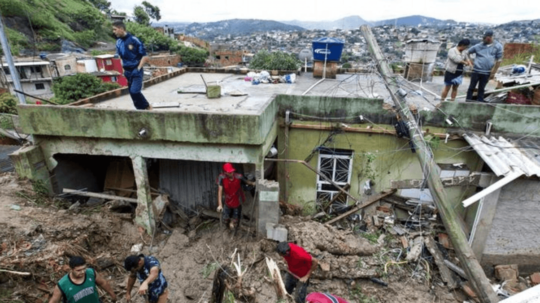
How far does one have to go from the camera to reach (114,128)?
7.01 meters

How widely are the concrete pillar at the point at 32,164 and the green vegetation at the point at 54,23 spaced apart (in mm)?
41711

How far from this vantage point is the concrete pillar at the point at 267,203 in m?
6.76

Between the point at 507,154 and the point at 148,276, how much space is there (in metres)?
8.10

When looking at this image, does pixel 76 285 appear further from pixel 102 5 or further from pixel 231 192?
pixel 102 5


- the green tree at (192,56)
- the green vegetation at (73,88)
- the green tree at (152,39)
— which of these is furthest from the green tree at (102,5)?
the green vegetation at (73,88)

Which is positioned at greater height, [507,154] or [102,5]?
[102,5]

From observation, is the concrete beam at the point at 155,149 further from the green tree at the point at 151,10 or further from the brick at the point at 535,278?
the green tree at the point at 151,10

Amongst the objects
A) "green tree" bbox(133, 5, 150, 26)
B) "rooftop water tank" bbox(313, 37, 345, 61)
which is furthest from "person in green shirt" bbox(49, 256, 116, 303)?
"green tree" bbox(133, 5, 150, 26)

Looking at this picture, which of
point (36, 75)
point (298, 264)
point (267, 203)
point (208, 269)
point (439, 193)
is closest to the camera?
point (298, 264)

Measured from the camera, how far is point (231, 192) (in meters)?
7.29

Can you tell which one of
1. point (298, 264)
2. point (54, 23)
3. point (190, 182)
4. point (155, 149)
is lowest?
point (190, 182)

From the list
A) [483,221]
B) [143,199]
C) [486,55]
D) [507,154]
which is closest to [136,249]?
[143,199]

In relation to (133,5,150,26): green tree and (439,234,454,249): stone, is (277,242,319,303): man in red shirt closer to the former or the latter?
(439,234,454,249): stone

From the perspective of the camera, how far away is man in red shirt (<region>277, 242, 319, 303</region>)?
202 inches
